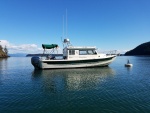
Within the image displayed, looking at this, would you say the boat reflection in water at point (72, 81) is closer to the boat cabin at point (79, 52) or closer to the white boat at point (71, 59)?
the white boat at point (71, 59)

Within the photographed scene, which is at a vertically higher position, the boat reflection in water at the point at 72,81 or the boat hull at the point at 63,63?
the boat hull at the point at 63,63


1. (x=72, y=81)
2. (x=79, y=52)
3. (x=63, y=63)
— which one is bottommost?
(x=72, y=81)

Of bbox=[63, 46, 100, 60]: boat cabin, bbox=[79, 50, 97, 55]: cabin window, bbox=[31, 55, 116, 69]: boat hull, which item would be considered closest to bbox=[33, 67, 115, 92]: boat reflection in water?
bbox=[31, 55, 116, 69]: boat hull

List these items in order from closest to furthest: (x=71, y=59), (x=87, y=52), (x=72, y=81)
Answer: (x=72, y=81) → (x=71, y=59) → (x=87, y=52)

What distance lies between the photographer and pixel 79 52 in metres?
36.7

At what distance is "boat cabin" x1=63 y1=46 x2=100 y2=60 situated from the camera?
36.3 metres

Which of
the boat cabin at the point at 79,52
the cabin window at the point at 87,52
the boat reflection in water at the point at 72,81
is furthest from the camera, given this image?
the cabin window at the point at 87,52

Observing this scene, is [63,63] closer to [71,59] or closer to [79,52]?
[71,59]

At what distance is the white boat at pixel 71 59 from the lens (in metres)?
35.6

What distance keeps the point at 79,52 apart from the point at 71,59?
243 centimetres

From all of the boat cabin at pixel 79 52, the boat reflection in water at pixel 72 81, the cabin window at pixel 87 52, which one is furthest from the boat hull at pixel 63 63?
the boat reflection in water at pixel 72 81

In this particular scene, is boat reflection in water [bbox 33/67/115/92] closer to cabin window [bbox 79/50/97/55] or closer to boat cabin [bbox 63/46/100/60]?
boat cabin [bbox 63/46/100/60]

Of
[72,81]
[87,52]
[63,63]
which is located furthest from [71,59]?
[72,81]

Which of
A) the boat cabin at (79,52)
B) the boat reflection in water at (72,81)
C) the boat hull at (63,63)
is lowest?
the boat reflection in water at (72,81)
